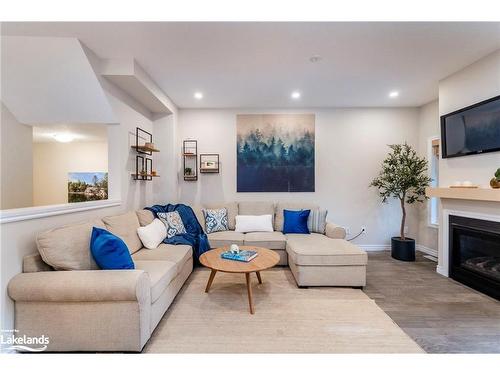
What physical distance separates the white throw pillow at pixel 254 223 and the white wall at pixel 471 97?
8.10ft

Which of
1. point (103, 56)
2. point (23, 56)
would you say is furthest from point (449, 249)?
point (23, 56)

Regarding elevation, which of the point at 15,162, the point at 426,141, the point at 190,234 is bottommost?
the point at 190,234

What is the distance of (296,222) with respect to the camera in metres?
3.68

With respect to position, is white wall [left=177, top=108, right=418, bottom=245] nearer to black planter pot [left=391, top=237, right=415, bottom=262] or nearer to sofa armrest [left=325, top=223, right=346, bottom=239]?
black planter pot [left=391, top=237, right=415, bottom=262]

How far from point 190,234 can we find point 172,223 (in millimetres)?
291

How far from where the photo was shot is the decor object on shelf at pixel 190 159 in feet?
14.0

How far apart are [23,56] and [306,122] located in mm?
3795

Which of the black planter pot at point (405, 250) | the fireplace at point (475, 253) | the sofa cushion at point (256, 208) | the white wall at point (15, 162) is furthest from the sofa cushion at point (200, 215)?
the fireplace at point (475, 253)

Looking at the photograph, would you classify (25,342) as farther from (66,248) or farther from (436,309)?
(436,309)

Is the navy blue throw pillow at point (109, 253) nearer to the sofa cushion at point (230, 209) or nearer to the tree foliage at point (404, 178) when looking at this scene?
the sofa cushion at point (230, 209)

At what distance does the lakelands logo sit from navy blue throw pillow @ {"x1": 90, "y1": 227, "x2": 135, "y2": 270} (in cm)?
57

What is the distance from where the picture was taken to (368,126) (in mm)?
4250

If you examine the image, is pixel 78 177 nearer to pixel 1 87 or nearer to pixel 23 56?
pixel 1 87

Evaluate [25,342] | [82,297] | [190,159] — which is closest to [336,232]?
[190,159]
